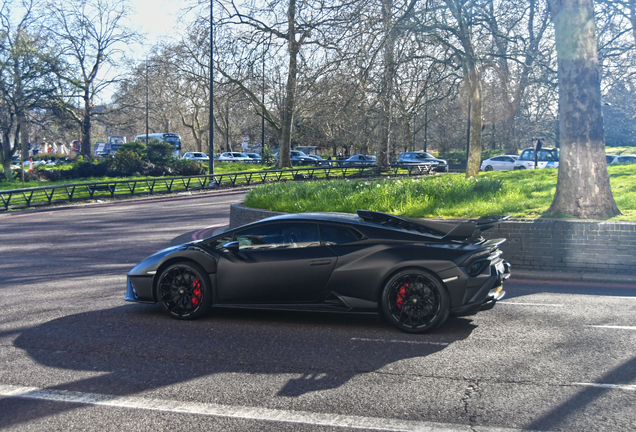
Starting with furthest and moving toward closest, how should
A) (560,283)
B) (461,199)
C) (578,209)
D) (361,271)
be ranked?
1. (461,199)
2. (578,209)
3. (560,283)
4. (361,271)

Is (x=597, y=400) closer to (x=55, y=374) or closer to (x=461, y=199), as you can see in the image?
(x=55, y=374)

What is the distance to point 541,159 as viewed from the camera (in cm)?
3766

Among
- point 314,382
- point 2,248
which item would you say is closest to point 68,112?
point 2,248

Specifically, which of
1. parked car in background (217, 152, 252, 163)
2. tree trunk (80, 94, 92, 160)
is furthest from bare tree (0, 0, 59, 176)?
parked car in background (217, 152, 252, 163)

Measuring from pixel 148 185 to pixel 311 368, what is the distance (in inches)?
1111

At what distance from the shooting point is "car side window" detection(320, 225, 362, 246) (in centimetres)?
667

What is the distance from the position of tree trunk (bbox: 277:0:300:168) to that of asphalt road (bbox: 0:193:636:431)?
518 inches

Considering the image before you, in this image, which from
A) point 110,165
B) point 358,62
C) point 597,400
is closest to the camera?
point 597,400

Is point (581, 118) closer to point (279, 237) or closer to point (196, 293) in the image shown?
point (279, 237)

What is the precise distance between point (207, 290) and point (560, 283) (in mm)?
6209

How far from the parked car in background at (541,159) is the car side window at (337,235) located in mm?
33038

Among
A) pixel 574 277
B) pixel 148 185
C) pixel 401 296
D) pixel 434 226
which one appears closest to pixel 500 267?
pixel 434 226

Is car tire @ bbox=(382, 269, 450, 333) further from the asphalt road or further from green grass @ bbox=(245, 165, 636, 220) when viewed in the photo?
green grass @ bbox=(245, 165, 636, 220)

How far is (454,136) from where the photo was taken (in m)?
83.6
